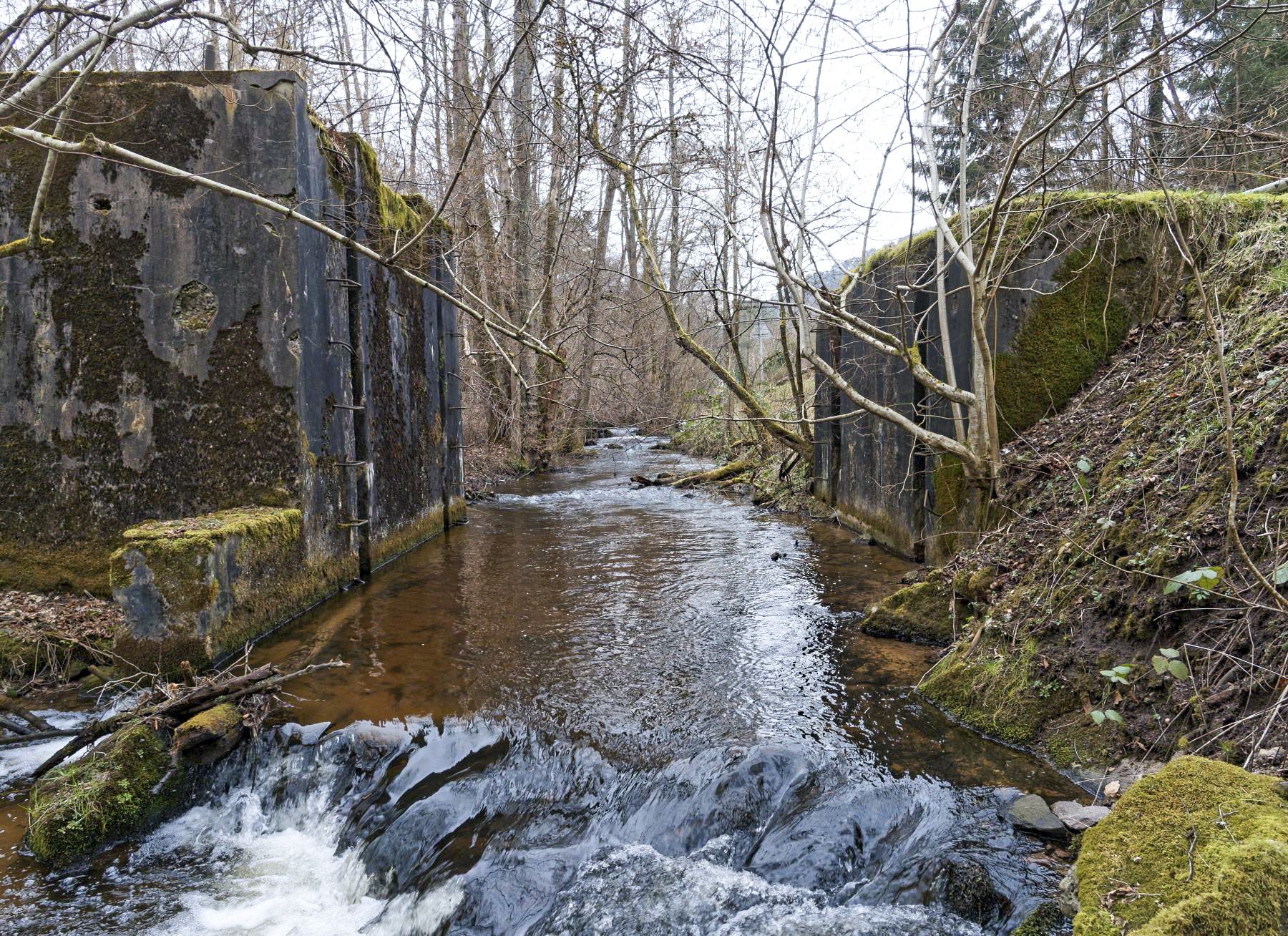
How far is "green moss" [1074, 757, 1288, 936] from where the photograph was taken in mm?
2178

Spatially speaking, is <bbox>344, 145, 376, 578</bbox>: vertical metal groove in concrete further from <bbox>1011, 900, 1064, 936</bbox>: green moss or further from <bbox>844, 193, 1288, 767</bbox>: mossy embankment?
<bbox>1011, 900, 1064, 936</bbox>: green moss

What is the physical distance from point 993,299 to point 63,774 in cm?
720

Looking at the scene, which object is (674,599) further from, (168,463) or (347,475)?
(168,463)

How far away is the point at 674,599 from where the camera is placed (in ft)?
24.1

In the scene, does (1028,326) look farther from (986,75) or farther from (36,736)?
(36,736)

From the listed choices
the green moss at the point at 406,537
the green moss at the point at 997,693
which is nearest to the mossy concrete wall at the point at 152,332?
the green moss at the point at 406,537

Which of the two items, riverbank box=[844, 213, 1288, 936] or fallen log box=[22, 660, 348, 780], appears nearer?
riverbank box=[844, 213, 1288, 936]

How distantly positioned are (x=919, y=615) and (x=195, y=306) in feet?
20.5

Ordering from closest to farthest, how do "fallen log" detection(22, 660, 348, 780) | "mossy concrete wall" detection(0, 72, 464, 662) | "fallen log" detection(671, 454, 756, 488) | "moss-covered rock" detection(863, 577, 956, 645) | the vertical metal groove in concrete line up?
1. "fallen log" detection(22, 660, 348, 780)
2. "moss-covered rock" detection(863, 577, 956, 645)
3. "mossy concrete wall" detection(0, 72, 464, 662)
4. the vertical metal groove in concrete
5. "fallen log" detection(671, 454, 756, 488)

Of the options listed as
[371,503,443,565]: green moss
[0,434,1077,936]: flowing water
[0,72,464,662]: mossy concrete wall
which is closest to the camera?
Answer: [0,434,1077,936]: flowing water

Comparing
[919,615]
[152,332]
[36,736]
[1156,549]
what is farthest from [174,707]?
[1156,549]

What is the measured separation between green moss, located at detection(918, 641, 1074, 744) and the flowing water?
→ 0.13m

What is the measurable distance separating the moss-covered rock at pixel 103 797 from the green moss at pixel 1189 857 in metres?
4.37

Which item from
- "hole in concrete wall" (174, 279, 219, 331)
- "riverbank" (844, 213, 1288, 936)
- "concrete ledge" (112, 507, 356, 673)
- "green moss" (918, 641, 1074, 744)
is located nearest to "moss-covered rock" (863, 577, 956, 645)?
"riverbank" (844, 213, 1288, 936)
